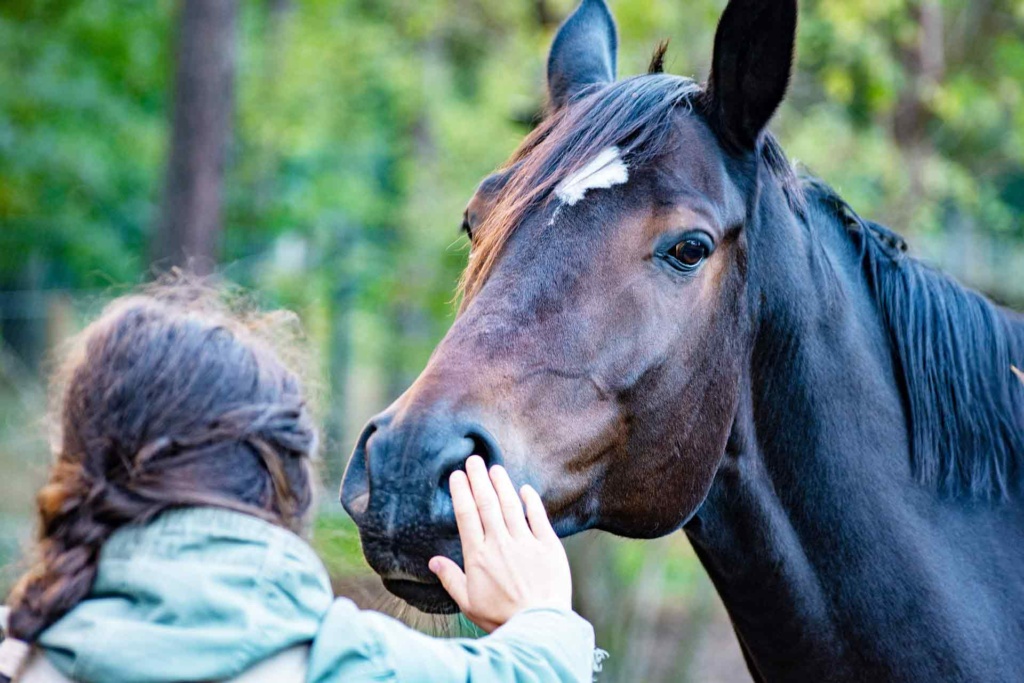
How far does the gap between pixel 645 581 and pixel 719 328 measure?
583cm

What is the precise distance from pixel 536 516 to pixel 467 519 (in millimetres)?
138

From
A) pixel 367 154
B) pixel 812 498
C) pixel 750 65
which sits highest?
pixel 367 154

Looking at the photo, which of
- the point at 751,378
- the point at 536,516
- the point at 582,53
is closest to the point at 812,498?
the point at 751,378

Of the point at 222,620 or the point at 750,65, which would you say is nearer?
the point at 222,620

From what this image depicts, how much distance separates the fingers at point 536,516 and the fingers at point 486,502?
6 centimetres

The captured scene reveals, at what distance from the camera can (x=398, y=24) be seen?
1476 centimetres

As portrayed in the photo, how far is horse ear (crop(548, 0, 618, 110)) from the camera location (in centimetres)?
324

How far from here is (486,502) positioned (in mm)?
2041

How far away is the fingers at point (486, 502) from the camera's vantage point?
203 centimetres

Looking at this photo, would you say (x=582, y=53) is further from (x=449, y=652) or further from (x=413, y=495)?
(x=449, y=652)

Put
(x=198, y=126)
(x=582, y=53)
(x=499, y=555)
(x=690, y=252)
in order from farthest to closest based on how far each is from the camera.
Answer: (x=198, y=126) < (x=582, y=53) < (x=690, y=252) < (x=499, y=555)

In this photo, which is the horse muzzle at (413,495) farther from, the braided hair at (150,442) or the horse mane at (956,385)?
the horse mane at (956,385)

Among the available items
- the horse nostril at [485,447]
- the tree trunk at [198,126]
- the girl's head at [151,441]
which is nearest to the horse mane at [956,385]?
the horse nostril at [485,447]

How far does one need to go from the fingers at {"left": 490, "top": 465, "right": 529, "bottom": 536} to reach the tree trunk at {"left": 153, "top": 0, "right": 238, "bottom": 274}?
24.8 ft
